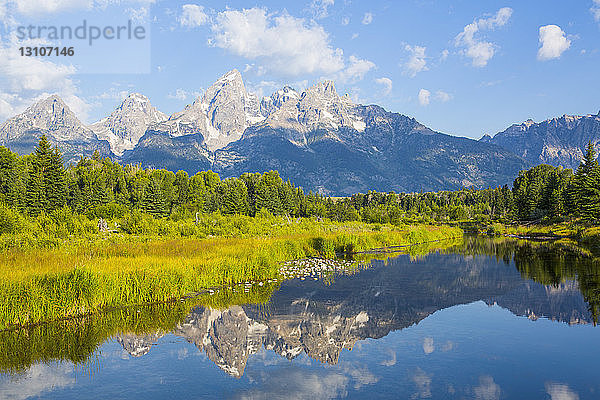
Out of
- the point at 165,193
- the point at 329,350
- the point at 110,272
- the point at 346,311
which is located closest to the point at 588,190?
the point at 346,311

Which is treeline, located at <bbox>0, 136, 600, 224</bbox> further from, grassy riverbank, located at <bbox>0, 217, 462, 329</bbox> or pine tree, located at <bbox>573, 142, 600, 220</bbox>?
grassy riverbank, located at <bbox>0, 217, 462, 329</bbox>

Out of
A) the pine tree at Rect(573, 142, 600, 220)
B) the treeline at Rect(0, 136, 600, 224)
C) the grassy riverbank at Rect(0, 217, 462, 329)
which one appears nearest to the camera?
the grassy riverbank at Rect(0, 217, 462, 329)

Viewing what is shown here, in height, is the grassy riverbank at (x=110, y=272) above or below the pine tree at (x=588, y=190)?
below

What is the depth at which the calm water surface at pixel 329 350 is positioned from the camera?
14055 millimetres

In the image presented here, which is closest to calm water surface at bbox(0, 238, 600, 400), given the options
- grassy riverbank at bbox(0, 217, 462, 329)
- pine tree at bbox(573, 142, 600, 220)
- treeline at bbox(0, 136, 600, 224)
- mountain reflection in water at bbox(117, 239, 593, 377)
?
mountain reflection in water at bbox(117, 239, 593, 377)

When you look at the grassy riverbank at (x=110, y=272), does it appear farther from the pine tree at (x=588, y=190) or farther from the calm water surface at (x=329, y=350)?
the pine tree at (x=588, y=190)

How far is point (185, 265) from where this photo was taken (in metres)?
27.1

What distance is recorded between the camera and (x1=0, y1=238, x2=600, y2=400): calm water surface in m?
14.1

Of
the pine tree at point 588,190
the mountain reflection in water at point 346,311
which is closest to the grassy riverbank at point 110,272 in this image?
the mountain reflection in water at point 346,311

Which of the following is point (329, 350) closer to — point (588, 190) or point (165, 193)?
point (588, 190)

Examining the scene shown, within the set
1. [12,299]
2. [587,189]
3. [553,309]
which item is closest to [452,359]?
[553,309]

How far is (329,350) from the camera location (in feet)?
59.3

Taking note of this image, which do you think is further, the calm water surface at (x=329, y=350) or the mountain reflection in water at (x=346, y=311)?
the mountain reflection in water at (x=346, y=311)

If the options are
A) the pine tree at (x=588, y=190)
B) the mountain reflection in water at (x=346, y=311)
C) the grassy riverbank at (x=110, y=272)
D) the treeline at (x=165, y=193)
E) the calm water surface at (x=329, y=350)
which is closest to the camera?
the calm water surface at (x=329, y=350)
